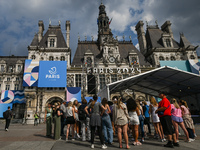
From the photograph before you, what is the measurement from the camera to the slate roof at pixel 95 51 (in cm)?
3250

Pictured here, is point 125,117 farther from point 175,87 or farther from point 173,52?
point 173,52

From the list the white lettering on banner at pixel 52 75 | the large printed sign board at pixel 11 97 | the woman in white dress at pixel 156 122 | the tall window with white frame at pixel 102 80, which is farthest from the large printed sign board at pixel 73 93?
the woman in white dress at pixel 156 122

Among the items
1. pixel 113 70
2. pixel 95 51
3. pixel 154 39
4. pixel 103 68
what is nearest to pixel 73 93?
pixel 103 68

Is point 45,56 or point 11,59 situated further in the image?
point 11,59

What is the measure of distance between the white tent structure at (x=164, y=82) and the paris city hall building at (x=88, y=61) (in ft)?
37.8

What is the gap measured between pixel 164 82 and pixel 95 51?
24507 mm

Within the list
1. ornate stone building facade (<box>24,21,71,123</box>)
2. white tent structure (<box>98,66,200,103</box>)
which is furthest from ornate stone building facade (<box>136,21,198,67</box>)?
ornate stone building facade (<box>24,21,71,123</box>)

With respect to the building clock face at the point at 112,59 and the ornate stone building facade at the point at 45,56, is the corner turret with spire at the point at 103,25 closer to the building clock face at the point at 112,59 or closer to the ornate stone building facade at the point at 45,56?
the building clock face at the point at 112,59

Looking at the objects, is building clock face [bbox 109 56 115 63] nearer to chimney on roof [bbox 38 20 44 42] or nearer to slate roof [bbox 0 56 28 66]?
chimney on roof [bbox 38 20 44 42]

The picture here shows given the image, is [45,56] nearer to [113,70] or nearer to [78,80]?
[78,80]

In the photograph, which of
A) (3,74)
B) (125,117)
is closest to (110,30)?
(3,74)

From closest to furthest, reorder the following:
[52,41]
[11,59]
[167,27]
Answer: [52,41] → [11,59] → [167,27]

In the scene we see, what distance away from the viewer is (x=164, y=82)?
42.9 ft

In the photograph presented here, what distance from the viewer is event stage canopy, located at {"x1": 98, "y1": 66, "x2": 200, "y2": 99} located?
10.6m
